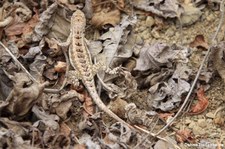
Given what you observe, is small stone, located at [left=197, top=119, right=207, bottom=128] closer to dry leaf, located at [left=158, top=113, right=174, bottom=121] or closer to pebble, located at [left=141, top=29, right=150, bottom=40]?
dry leaf, located at [left=158, top=113, right=174, bottom=121]

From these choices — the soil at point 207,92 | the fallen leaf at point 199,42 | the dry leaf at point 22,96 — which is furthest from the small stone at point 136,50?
the dry leaf at point 22,96

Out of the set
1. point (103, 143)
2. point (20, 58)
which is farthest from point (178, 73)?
point (20, 58)

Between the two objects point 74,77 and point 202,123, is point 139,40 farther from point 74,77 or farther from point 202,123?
point 202,123

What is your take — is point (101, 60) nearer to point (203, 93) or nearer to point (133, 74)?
point (133, 74)

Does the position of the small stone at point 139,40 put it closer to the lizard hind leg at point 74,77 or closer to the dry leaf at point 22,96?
the lizard hind leg at point 74,77

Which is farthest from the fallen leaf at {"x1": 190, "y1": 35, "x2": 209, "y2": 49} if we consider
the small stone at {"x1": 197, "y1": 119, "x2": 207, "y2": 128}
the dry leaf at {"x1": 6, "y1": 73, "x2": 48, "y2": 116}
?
the dry leaf at {"x1": 6, "y1": 73, "x2": 48, "y2": 116}

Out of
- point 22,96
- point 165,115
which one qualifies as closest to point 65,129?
point 22,96
